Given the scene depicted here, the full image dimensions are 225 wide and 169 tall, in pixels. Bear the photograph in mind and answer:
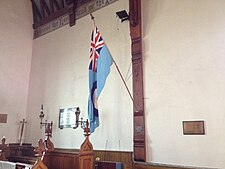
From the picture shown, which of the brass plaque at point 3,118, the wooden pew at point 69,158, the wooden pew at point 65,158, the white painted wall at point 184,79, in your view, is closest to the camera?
the white painted wall at point 184,79

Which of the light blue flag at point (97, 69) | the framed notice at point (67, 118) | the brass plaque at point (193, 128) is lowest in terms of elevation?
the brass plaque at point (193, 128)

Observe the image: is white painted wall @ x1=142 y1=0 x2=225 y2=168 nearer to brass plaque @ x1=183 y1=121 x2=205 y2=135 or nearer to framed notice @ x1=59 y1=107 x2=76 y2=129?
brass plaque @ x1=183 y1=121 x2=205 y2=135

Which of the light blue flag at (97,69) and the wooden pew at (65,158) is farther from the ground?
the light blue flag at (97,69)

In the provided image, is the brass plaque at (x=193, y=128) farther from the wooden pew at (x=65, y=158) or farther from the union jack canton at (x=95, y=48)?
the union jack canton at (x=95, y=48)

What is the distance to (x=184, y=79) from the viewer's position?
13.0ft

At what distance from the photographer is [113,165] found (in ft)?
12.2

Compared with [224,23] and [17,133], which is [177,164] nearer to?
[224,23]

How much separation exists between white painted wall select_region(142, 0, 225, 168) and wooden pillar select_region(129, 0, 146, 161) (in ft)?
0.33

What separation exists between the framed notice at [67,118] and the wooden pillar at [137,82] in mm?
1679

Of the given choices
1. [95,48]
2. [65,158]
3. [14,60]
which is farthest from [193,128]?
[14,60]

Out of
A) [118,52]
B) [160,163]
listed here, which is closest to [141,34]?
[118,52]

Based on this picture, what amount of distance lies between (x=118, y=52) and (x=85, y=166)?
7.58 feet

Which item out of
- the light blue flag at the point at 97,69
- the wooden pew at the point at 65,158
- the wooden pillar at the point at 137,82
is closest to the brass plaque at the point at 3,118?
the wooden pew at the point at 65,158

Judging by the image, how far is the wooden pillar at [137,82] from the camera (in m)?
4.19
